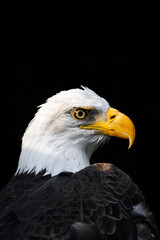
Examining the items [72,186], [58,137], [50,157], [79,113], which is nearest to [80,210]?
[72,186]

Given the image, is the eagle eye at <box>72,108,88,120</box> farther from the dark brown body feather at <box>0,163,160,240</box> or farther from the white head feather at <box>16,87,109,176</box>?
the dark brown body feather at <box>0,163,160,240</box>

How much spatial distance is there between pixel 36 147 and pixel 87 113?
67 centimetres

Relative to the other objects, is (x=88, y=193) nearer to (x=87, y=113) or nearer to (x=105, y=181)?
(x=105, y=181)

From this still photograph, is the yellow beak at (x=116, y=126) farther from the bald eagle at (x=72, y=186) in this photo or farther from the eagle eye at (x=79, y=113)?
the eagle eye at (x=79, y=113)

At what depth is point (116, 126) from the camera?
18.3 feet

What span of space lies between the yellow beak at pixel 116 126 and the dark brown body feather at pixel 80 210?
56cm

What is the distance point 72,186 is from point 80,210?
29 centimetres

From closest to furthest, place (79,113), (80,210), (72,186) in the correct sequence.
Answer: (80,210) < (72,186) < (79,113)

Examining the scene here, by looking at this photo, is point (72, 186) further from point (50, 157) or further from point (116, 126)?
point (116, 126)

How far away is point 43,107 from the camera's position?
223 inches

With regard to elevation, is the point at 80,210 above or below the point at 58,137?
below

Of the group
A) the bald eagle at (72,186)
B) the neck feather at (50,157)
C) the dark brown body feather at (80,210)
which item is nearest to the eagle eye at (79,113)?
the bald eagle at (72,186)

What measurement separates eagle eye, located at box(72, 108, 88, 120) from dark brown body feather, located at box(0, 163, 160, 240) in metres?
0.76

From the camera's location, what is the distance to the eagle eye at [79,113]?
5.62 meters
